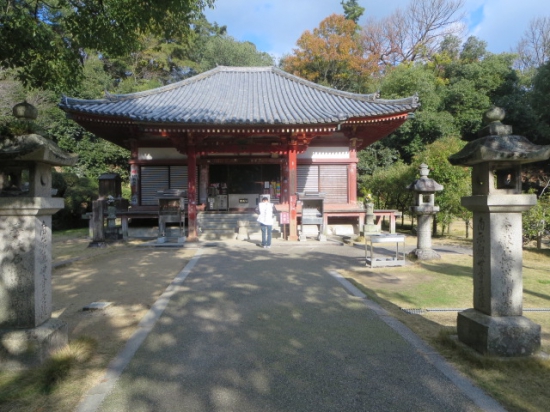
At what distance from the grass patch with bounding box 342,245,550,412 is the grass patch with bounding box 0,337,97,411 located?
3.34 m

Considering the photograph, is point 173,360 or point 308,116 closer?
point 173,360

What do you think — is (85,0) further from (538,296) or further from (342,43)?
(342,43)

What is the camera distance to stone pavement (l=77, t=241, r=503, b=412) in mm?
2652

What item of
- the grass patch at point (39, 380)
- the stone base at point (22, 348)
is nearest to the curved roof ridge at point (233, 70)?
the stone base at point (22, 348)

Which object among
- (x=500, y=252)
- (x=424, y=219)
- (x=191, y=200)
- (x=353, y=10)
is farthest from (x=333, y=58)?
(x=500, y=252)

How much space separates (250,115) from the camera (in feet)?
41.8

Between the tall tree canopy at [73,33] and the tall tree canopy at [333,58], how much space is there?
2555 cm

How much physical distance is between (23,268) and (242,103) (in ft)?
40.0

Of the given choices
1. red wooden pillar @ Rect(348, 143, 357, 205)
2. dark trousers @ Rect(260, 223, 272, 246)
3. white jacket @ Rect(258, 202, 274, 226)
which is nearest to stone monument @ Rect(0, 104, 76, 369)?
white jacket @ Rect(258, 202, 274, 226)

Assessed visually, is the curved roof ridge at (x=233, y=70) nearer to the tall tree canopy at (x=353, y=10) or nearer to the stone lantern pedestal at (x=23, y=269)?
the stone lantern pedestal at (x=23, y=269)

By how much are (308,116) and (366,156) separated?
45.1 ft

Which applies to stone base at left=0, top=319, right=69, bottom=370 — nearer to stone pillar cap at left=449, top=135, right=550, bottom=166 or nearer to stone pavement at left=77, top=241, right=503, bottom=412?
stone pavement at left=77, top=241, right=503, bottom=412

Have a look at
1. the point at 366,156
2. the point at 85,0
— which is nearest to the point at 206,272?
the point at 85,0

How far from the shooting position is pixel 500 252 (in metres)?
3.44
